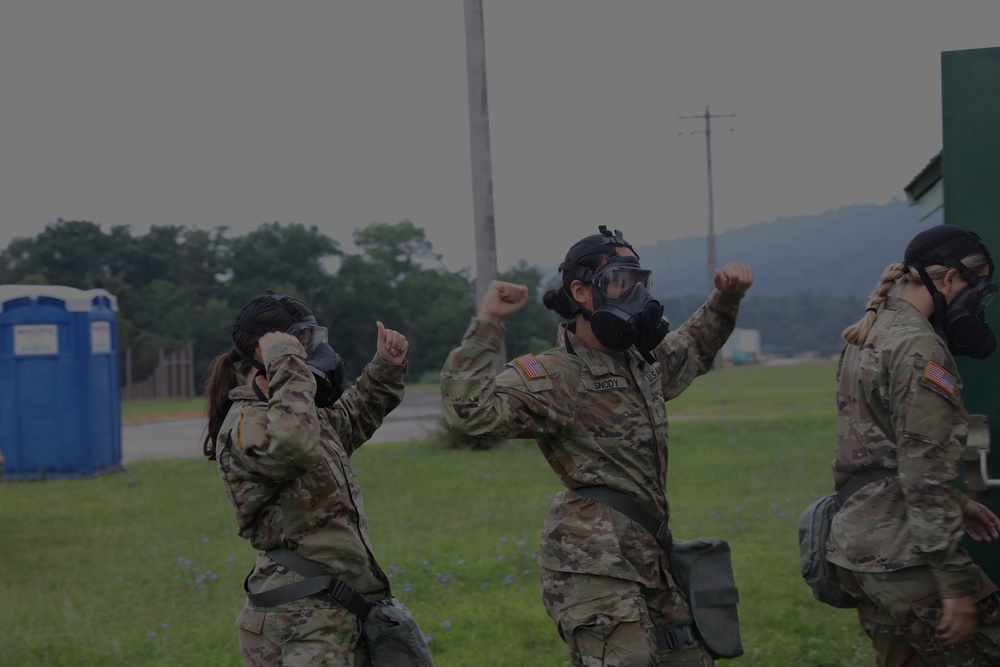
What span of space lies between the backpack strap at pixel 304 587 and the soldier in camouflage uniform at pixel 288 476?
0.02 meters

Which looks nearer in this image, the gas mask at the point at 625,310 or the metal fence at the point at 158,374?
the gas mask at the point at 625,310

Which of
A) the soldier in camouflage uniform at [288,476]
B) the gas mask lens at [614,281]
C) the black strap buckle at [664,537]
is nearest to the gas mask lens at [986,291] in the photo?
the gas mask lens at [614,281]

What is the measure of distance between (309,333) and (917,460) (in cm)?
202

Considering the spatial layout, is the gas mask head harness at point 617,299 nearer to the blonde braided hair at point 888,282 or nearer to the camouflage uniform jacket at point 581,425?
the camouflage uniform jacket at point 581,425

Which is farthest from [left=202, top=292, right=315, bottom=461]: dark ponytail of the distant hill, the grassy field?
the distant hill

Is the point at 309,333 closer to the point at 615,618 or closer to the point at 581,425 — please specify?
the point at 581,425

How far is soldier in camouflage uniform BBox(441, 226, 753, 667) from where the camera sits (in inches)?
136

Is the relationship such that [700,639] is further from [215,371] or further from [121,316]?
[121,316]

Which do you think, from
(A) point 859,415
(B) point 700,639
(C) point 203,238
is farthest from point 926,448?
(C) point 203,238

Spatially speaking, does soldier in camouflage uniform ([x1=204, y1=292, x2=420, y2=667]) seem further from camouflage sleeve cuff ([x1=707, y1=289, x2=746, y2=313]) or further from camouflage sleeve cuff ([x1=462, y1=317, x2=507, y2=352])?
camouflage sleeve cuff ([x1=707, y1=289, x2=746, y2=313])

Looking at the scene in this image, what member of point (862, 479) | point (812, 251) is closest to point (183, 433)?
point (862, 479)

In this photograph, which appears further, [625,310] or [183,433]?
[183,433]

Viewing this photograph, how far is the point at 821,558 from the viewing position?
12.3 feet

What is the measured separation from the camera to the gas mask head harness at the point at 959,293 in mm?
3500
